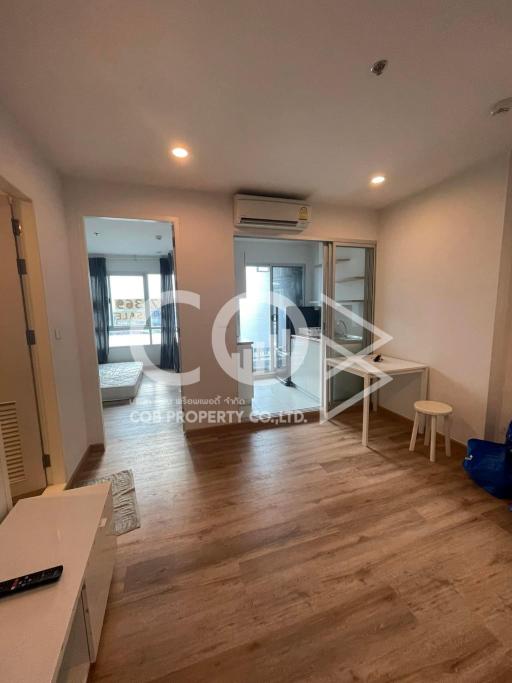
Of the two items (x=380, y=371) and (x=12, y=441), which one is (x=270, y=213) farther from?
(x=12, y=441)

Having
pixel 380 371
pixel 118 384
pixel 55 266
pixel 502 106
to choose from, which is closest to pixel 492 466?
pixel 380 371

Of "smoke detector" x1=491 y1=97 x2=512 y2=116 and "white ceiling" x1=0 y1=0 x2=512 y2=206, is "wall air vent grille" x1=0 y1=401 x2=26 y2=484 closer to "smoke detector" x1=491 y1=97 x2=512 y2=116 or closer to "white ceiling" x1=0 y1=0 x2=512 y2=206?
"white ceiling" x1=0 y1=0 x2=512 y2=206

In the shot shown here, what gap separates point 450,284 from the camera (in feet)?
9.02

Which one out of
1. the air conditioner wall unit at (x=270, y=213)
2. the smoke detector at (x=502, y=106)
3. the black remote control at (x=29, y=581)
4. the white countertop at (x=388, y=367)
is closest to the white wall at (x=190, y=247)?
the air conditioner wall unit at (x=270, y=213)

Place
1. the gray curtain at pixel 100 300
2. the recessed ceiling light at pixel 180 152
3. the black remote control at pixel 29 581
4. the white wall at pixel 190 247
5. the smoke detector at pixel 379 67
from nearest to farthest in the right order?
1. the black remote control at pixel 29 581
2. the smoke detector at pixel 379 67
3. the recessed ceiling light at pixel 180 152
4. the white wall at pixel 190 247
5. the gray curtain at pixel 100 300

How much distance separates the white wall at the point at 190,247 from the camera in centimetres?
268

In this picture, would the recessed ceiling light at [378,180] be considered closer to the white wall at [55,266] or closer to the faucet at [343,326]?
the faucet at [343,326]

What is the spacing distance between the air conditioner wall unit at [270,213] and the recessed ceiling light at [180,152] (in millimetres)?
774

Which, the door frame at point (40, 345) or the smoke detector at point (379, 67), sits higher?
the smoke detector at point (379, 67)

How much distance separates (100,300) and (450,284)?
6227 millimetres

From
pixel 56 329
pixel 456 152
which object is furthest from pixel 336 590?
pixel 456 152

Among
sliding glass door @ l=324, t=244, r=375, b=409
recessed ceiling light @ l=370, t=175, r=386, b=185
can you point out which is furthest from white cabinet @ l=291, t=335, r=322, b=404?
recessed ceiling light @ l=370, t=175, r=386, b=185

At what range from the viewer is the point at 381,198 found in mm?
3223

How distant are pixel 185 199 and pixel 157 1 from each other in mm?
1841
